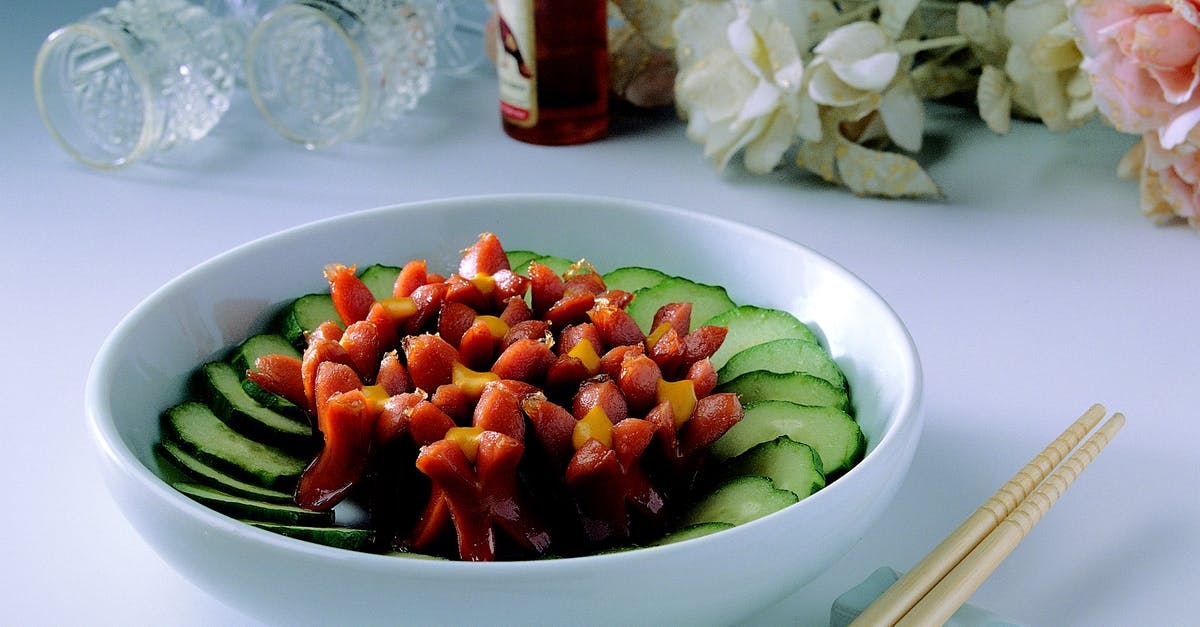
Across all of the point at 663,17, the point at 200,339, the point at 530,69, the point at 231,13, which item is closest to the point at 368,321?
the point at 200,339

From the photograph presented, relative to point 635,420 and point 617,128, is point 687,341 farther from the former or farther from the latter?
point 617,128

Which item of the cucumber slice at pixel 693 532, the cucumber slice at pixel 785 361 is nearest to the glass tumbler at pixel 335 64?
the cucumber slice at pixel 785 361

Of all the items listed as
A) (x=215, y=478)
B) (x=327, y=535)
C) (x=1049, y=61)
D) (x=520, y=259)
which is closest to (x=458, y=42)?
(x=1049, y=61)

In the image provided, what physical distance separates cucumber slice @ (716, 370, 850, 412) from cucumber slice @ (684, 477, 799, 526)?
0.45 ft

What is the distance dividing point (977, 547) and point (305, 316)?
2.23ft

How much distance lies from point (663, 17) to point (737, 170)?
31 cm

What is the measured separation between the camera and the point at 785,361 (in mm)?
1175

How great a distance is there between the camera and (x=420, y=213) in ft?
4.52

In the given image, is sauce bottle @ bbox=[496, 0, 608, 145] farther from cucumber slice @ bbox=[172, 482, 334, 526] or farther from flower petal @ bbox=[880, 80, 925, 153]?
cucumber slice @ bbox=[172, 482, 334, 526]

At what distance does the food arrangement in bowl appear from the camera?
0.93 metres

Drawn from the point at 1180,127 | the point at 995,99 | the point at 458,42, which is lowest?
the point at 458,42

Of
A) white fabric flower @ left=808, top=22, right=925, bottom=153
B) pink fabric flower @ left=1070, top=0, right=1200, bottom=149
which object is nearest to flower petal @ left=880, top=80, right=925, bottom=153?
white fabric flower @ left=808, top=22, right=925, bottom=153

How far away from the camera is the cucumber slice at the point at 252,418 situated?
107cm

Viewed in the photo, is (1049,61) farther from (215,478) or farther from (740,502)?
(215,478)
